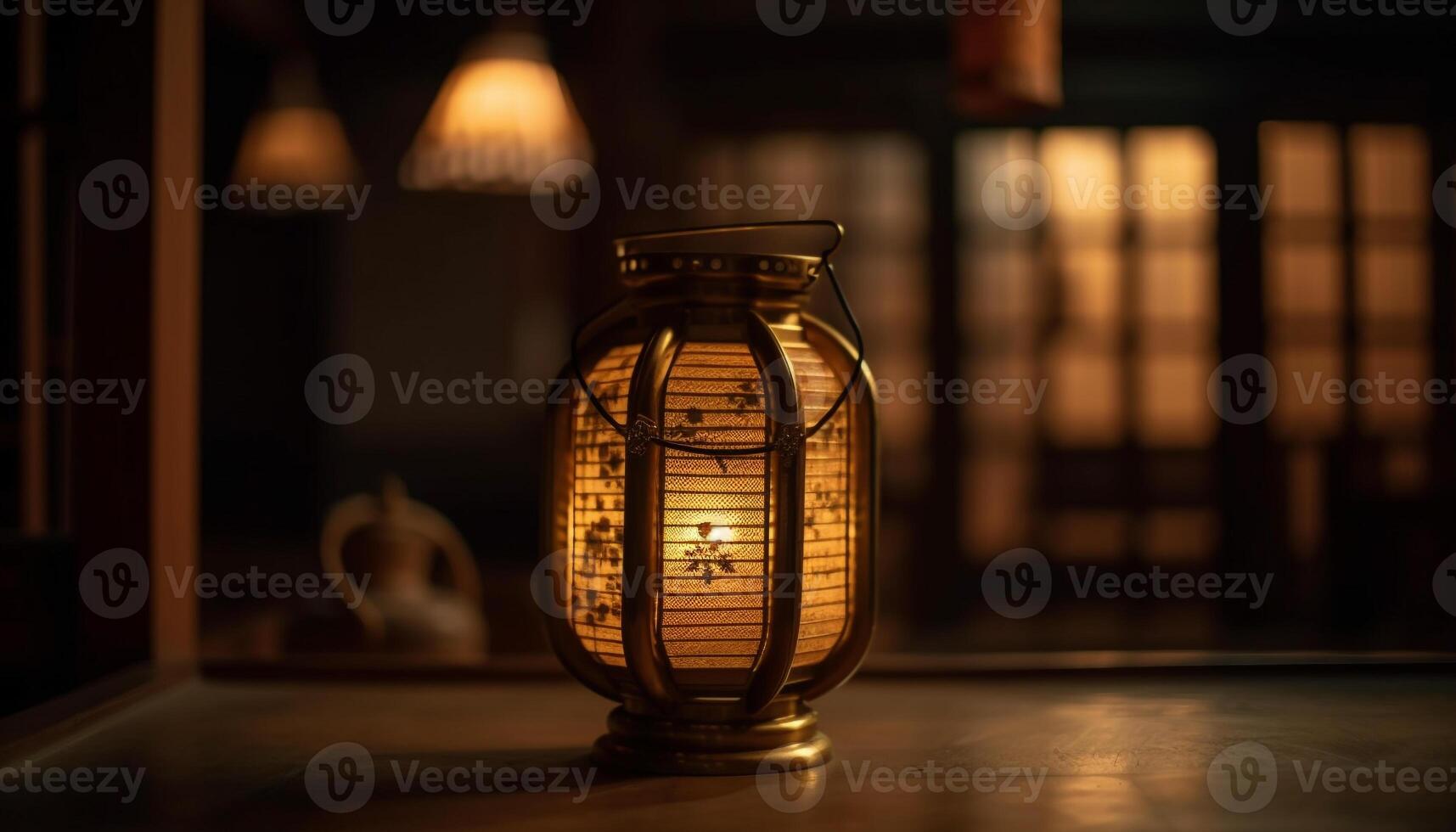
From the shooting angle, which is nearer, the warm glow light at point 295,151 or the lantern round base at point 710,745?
the lantern round base at point 710,745

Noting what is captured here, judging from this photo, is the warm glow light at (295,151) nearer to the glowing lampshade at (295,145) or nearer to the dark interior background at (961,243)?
the glowing lampshade at (295,145)

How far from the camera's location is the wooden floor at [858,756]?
919 mm

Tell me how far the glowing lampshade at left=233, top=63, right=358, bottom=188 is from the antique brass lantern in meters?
3.45

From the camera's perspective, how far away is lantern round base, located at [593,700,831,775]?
1.04 metres

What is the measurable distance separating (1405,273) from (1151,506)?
4.82 ft

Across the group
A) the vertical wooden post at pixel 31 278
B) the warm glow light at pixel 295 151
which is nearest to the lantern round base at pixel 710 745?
the vertical wooden post at pixel 31 278

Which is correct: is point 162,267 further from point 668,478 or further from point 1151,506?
point 1151,506

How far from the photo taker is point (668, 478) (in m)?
1.01

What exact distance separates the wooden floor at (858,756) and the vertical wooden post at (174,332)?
0.12 m

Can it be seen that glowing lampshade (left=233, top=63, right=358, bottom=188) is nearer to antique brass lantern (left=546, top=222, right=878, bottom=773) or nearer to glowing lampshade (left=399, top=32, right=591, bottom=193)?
glowing lampshade (left=399, top=32, right=591, bottom=193)

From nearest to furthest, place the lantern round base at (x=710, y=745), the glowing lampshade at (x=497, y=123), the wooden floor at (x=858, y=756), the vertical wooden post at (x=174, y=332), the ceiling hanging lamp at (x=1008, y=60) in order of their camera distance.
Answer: the wooden floor at (x=858, y=756) < the lantern round base at (x=710, y=745) < the ceiling hanging lamp at (x=1008, y=60) < the vertical wooden post at (x=174, y=332) < the glowing lampshade at (x=497, y=123)

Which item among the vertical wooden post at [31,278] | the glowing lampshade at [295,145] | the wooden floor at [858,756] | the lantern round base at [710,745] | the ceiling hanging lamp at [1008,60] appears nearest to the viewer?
the wooden floor at [858,756]

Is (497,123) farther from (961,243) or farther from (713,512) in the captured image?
(961,243)

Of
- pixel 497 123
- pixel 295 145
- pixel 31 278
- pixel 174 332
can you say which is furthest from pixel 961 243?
pixel 174 332
